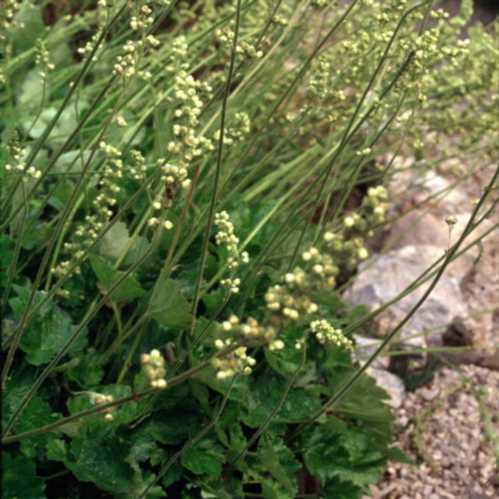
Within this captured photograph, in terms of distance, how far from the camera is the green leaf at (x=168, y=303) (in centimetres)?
169

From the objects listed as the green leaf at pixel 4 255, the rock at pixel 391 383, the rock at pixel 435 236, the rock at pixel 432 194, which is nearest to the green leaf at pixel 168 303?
the green leaf at pixel 4 255

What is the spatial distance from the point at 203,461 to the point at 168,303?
35cm

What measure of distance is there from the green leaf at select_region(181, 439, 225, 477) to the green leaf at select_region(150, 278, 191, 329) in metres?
0.29

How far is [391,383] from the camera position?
2.79 metres

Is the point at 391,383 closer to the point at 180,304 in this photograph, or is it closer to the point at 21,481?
the point at 180,304

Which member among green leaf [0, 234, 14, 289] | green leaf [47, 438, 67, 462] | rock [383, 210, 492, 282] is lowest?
green leaf [47, 438, 67, 462]

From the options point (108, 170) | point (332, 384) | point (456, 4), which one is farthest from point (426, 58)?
point (456, 4)

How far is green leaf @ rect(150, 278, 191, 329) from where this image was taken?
1.69 m

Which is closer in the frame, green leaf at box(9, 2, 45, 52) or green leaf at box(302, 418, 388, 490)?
green leaf at box(302, 418, 388, 490)

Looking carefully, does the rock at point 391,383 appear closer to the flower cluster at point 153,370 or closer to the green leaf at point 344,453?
the green leaf at point 344,453

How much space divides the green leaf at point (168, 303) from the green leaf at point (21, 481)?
373mm

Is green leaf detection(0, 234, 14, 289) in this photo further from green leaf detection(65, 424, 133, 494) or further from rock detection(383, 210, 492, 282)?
rock detection(383, 210, 492, 282)

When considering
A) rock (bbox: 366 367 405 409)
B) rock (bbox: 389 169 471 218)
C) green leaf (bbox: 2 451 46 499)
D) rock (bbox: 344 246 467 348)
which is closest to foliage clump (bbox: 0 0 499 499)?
green leaf (bbox: 2 451 46 499)

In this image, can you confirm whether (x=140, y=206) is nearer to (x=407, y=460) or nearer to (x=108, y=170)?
(x=108, y=170)
